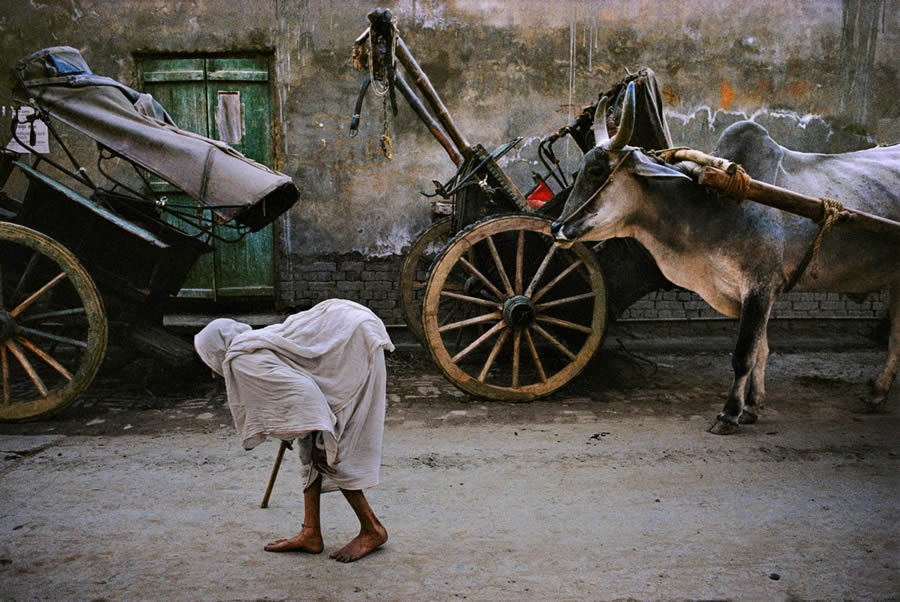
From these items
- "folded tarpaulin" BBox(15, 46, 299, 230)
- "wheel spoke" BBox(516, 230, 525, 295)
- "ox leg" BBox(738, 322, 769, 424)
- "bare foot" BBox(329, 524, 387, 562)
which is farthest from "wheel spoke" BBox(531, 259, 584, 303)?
"bare foot" BBox(329, 524, 387, 562)

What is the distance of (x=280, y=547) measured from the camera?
2.85 meters

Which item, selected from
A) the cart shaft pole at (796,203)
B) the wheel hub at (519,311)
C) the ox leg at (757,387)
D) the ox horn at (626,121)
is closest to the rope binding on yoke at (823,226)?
the cart shaft pole at (796,203)

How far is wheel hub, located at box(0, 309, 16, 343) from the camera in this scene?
443 cm

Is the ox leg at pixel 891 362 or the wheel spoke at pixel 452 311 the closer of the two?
the ox leg at pixel 891 362

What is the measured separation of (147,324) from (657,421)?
12.4 feet

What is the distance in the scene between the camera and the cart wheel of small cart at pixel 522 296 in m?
4.80

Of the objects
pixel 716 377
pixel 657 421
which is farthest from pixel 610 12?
pixel 657 421

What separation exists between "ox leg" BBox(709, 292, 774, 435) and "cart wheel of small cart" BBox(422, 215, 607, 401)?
0.97 metres

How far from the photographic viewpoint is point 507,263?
5242 mm

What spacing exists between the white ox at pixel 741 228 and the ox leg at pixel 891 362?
0.04 meters

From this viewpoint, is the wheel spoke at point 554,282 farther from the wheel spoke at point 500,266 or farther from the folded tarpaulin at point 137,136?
the folded tarpaulin at point 137,136

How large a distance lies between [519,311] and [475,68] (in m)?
3.43

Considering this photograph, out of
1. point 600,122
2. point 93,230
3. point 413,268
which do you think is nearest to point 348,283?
point 413,268

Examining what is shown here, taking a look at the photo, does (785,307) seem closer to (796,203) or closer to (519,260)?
(796,203)
